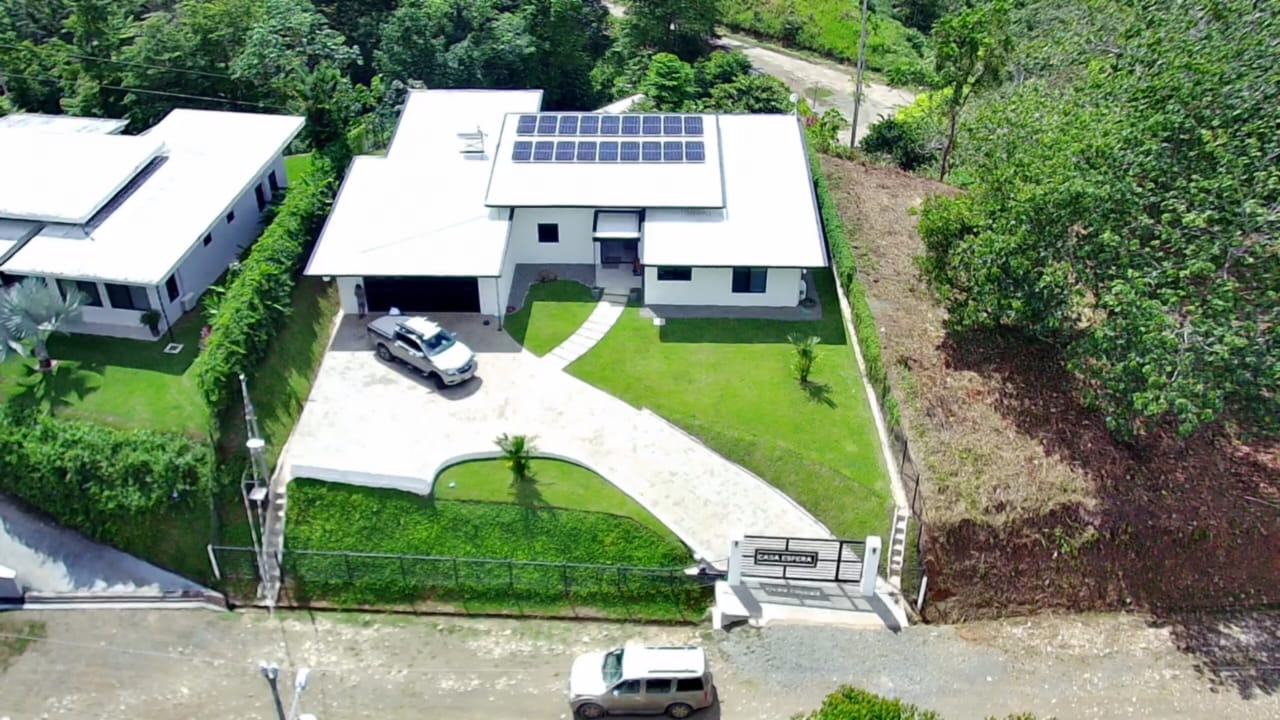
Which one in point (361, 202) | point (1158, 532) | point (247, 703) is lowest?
point (247, 703)

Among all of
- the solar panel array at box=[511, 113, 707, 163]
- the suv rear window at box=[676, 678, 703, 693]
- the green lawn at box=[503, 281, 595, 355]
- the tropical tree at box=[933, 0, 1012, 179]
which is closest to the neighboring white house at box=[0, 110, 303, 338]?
the solar panel array at box=[511, 113, 707, 163]

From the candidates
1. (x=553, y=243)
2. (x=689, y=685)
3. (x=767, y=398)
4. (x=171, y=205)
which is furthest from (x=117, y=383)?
(x=767, y=398)

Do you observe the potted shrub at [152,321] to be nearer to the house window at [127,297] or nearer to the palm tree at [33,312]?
the house window at [127,297]

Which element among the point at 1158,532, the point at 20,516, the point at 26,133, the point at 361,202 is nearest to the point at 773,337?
the point at 1158,532

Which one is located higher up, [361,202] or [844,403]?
[361,202]

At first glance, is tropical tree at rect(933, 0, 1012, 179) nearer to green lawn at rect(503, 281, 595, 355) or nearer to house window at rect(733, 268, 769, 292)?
house window at rect(733, 268, 769, 292)

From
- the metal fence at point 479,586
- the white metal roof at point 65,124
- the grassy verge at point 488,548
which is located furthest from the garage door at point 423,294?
the white metal roof at point 65,124

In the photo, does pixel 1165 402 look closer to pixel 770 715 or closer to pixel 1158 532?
pixel 1158 532

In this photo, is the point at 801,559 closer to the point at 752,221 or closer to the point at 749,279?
the point at 749,279

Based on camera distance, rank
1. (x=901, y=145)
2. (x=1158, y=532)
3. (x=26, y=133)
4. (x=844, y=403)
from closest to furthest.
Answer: (x=1158, y=532) < (x=844, y=403) < (x=26, y=133) < (x=901, y=145)
